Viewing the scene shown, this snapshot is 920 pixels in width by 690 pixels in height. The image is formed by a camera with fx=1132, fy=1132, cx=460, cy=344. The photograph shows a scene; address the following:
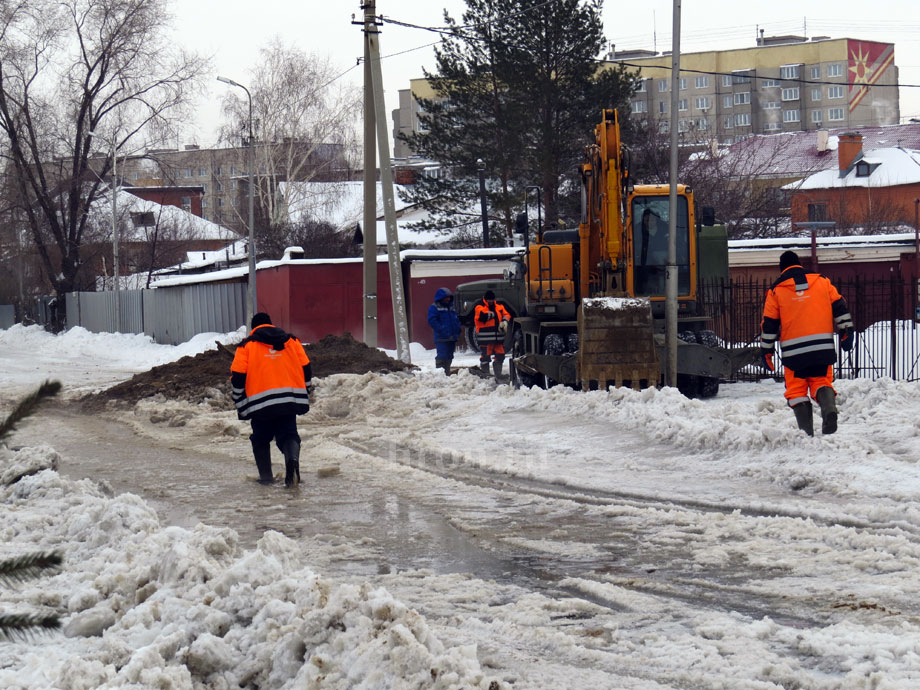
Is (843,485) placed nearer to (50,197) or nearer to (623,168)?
(623,168)

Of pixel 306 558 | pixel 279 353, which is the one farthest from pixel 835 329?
pixel 306 558

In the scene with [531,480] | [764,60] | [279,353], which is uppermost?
[764,60]

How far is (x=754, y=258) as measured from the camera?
3597cm

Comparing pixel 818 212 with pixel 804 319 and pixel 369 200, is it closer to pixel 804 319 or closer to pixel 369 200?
pixel 369 200

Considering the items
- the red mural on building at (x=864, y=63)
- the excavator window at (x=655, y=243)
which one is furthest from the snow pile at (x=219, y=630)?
the red mural on building at (x=864, y=63)

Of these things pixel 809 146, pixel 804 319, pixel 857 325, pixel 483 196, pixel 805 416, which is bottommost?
pixel 805 416

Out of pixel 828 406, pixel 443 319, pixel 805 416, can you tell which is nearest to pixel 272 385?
pixel 805 416

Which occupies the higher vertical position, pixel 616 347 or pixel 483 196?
pixel 483 196

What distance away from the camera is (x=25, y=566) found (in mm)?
2078

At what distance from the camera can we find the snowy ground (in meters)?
4.70

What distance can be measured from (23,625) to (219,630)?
123 inches

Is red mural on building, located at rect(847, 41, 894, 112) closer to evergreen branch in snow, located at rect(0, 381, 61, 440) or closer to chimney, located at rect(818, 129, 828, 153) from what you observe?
chimney, located at rect(818, 129, 828, 153)

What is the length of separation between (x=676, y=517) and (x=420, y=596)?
9.11ft

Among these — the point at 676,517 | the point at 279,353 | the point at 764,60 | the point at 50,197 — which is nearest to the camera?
the point at 676,517
